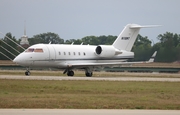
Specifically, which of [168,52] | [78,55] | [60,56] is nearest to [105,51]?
[78,55]

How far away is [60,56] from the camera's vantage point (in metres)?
52.3

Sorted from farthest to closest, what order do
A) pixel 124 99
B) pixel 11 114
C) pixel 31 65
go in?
pixel 31 65 < pixel 124 99 < pixel 11 114

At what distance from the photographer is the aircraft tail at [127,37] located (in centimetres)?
5775

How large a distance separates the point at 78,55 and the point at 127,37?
7.20 metres

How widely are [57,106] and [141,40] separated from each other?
4019 inches

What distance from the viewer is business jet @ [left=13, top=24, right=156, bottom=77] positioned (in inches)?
1987

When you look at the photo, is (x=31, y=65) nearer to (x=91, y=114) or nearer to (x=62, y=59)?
(x=62, y=59)

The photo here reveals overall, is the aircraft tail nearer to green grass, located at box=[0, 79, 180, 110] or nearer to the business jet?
the business jet

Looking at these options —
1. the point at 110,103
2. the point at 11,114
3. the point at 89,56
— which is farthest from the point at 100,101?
the point at 89,56

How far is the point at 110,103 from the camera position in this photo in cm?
2388

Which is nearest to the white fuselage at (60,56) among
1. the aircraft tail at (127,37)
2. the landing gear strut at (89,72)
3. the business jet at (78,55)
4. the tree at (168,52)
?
the business jet at (78,55)

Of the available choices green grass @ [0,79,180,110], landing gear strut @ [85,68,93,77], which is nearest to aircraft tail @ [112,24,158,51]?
landing gear strut @ [85,68,93,77]

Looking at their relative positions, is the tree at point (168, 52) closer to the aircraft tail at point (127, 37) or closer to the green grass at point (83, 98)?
the aircraft tail at point (127, 37)

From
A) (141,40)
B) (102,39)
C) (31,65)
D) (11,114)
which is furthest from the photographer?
(102,39)
